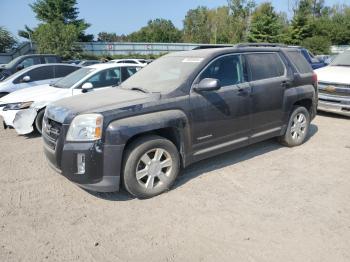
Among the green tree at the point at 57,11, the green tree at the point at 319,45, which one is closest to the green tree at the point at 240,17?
the green tree at the point at 319,45

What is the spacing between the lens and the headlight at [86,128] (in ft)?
12.1

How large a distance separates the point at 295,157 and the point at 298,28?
50450 millimetres

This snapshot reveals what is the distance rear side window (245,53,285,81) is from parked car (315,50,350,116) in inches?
127

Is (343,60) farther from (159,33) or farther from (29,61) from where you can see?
(159,33)

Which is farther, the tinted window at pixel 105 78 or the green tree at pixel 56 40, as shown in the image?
the green tree at pixel 56 40

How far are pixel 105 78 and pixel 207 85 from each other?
404 centimetres

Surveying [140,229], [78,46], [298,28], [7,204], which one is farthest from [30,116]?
[298,28]

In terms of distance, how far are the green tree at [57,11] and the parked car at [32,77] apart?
136 ft

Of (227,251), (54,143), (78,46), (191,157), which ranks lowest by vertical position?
(227,251)

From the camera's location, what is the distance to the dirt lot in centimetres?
306

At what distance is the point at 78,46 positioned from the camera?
37.5 meters

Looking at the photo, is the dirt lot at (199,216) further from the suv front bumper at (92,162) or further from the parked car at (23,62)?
the parked car at (23,62)

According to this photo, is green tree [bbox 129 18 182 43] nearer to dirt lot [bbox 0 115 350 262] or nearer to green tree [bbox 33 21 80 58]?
green tree [bbox 33 21 80 58]

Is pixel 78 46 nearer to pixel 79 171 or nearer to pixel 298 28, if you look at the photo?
pixel 298 28
